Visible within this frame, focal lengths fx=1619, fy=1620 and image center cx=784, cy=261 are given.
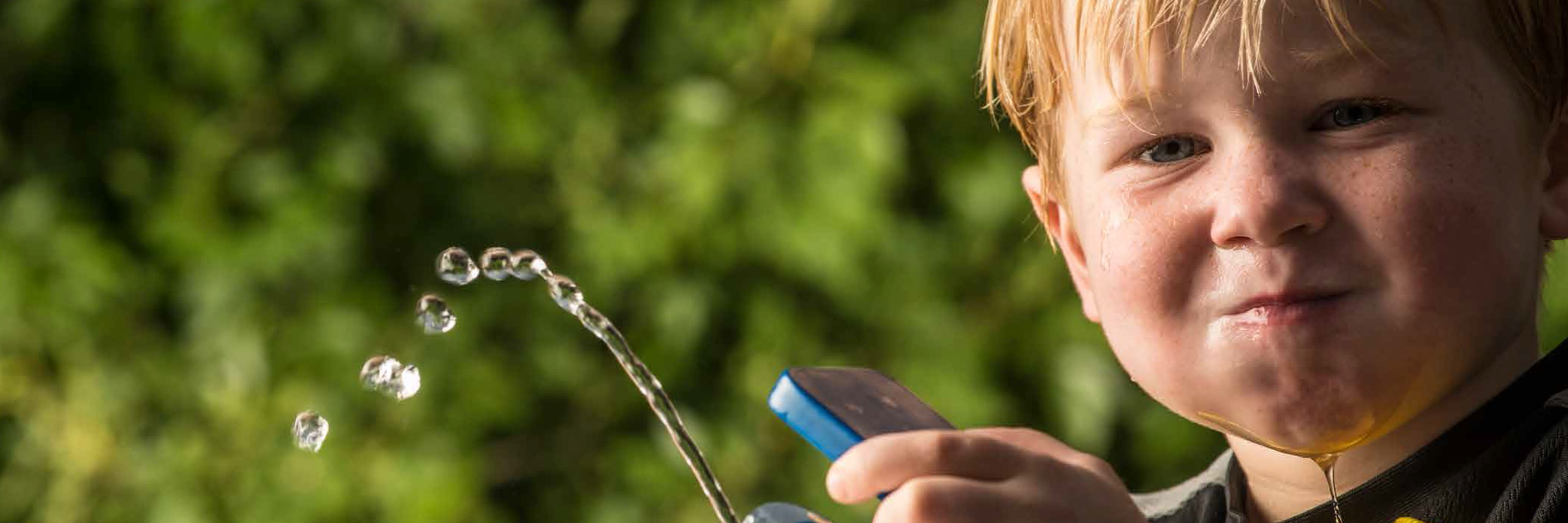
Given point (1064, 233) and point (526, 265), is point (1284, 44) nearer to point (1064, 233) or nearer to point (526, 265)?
point (1064, 233)

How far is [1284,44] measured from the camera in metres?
0.36

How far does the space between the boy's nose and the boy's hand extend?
8 centimetres

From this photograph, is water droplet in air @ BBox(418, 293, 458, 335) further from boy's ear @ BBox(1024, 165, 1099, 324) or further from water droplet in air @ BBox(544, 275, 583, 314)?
boy's ear @ BBox(1024, 165, 1099, 324)

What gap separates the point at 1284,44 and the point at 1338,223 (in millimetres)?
41

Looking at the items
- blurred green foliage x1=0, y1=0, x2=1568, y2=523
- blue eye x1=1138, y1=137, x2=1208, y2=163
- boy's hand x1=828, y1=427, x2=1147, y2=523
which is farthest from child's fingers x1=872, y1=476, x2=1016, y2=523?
blurred green foliage x1=0, y1=0, x2=1568, y2=523

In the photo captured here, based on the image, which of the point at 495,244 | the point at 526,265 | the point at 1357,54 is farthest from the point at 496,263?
the point at 495,244

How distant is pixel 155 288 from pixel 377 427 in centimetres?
19

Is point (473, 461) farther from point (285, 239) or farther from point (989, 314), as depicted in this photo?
point (989, 314)

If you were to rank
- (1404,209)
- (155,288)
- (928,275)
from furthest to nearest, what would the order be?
(155,288)
(928,275)
(1404,209)

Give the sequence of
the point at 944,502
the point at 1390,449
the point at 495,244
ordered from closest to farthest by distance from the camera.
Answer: the point at 944,502, the point at 1390,449, the point at 495,244

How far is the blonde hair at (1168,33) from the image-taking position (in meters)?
0.36

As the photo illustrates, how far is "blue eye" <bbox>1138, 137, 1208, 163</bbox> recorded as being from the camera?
38 centimetres

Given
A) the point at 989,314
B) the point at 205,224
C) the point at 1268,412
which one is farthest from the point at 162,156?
the point at 1268,412

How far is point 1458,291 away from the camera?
36 centimetres
